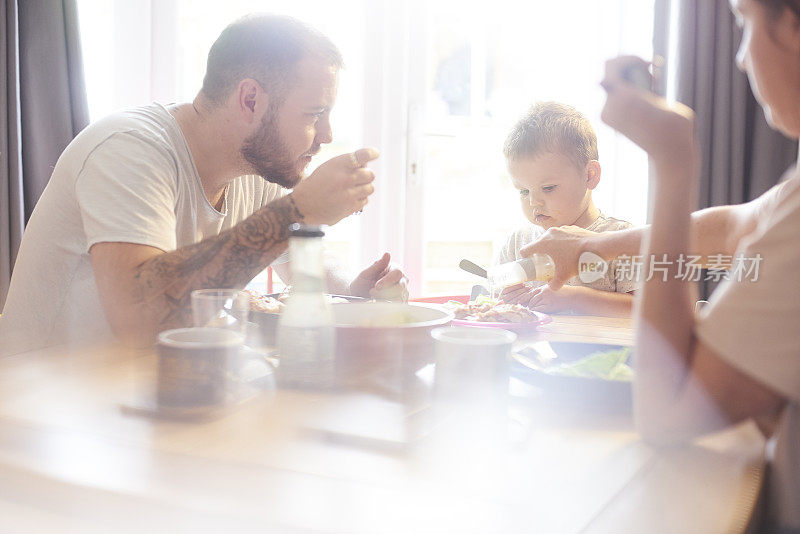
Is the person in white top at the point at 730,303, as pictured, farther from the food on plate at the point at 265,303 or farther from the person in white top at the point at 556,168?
the person in white top at the point at 556,168

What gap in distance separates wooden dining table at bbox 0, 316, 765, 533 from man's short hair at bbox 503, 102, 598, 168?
42.4 inches

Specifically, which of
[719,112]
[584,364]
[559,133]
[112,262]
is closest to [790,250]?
[584,364]

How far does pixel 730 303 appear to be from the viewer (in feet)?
1.73

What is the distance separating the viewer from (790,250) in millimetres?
512

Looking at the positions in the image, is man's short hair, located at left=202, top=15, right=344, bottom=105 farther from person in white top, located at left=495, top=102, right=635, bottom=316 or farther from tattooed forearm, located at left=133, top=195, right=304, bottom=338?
person in white top, located at left=495, top=102, right=635, bottom=316

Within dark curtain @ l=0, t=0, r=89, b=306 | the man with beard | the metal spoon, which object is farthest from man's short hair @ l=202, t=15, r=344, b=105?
dark curtain @ l=0, t=0, r=89, b=306

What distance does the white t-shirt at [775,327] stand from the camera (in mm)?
510

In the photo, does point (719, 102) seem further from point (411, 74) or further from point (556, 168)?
point (411, 74)

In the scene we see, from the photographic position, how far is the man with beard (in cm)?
102

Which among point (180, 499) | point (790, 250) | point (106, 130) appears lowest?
point (180, 499)

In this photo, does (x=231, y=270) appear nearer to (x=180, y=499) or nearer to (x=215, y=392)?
(x=215, y=392)

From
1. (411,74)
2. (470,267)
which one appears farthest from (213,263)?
(411,74)

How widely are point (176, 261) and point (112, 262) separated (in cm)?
9

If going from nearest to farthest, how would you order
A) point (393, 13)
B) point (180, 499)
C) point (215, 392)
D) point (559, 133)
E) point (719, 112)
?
point (180, 499) → point (215, 392) → point (559, 133) → point (719, 112) → point (393, 13)
